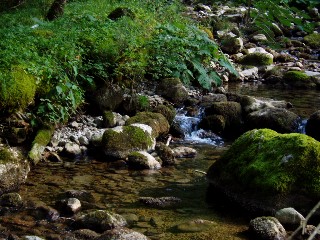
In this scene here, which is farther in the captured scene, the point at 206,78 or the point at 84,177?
the point at 206,78

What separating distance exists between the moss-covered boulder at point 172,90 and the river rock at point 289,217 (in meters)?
5.56

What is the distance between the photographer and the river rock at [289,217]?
15.1 feet

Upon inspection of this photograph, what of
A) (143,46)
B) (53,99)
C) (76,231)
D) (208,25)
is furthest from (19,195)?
(208,25)

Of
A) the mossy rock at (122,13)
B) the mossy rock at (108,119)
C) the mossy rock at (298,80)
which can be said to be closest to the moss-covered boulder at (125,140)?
the mossy rock at (108,119)

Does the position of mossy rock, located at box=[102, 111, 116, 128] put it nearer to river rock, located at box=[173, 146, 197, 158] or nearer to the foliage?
river rock, located at box=[173, 146, 197, 158]

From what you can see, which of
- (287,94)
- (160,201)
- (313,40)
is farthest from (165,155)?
(313,40)

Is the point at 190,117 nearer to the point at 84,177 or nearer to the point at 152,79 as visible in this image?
the point at 152,79

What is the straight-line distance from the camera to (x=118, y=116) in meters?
8.41

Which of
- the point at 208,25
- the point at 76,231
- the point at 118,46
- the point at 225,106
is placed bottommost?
the point at 76,231

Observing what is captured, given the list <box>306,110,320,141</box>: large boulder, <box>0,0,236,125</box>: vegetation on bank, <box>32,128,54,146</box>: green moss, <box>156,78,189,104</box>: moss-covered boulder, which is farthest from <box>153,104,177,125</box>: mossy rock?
<box>306,110,320,141</box>: large boulder

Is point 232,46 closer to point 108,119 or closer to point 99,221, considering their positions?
point 108,119

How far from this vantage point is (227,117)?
9.28 metres

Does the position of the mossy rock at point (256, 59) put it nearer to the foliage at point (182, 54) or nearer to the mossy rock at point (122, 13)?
the foliage at point (182, 54)

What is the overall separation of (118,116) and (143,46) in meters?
1.60
